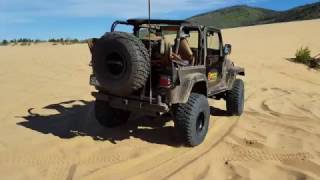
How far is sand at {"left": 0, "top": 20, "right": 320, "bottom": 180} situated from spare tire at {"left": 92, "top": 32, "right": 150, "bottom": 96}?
92cm

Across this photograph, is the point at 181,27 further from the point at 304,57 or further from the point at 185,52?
the point at 304,57

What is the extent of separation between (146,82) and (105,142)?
113cm

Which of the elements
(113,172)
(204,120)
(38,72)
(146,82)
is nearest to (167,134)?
(204,120)

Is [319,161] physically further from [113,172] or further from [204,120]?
[113,172]

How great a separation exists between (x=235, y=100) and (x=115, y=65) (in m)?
3.31

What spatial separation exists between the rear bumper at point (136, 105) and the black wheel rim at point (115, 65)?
1.55ft

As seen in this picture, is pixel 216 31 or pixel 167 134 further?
pixel 216 31

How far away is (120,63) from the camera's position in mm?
6832

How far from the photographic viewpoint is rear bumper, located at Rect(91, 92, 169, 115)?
22.5 feet

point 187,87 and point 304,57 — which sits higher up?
point 187,87

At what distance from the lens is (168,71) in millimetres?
6891

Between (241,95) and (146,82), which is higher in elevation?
(146,82)

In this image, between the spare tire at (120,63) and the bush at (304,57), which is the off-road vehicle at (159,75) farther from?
the bush at (304,57)

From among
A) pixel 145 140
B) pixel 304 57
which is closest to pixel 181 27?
pixel 145 140
